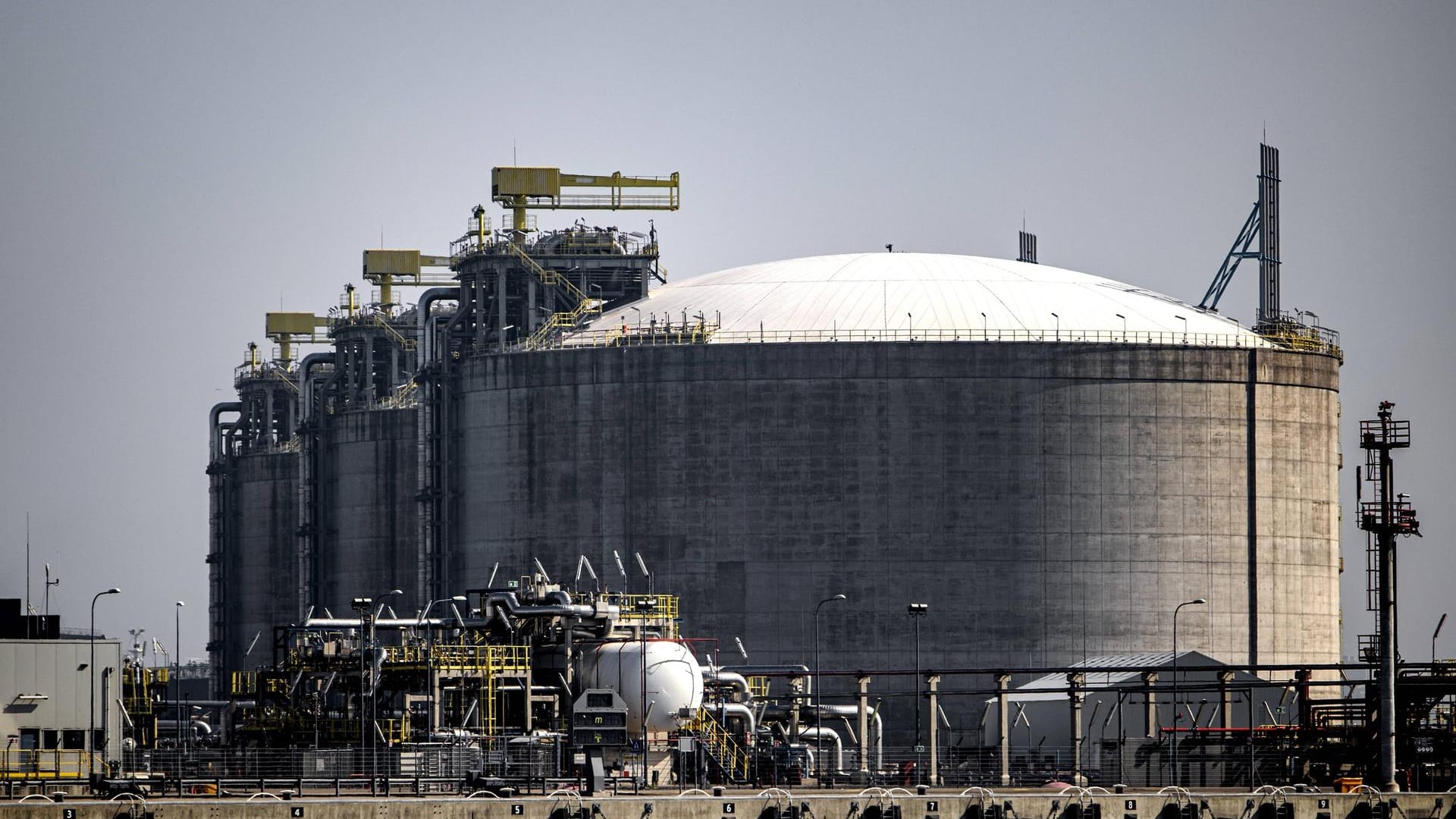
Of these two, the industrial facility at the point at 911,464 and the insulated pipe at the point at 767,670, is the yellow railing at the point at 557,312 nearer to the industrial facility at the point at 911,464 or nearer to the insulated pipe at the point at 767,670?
Result: the industrial facility at the point at 911,464

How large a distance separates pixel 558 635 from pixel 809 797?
20.0 metres

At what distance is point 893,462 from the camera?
374ft

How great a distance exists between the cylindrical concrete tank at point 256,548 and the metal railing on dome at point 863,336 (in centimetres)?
4545

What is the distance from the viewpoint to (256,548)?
16475cm

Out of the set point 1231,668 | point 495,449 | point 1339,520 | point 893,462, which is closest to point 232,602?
point 495,449

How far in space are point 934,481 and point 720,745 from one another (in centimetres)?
2804

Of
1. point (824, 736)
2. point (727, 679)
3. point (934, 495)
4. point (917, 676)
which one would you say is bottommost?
point (824, 736)

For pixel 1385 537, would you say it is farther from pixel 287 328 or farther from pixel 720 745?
pixel 287 328

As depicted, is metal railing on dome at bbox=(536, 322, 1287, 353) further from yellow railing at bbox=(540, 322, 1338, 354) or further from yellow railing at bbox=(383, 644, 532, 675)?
yellow railing at bbox=(383, 644, 532, 675)

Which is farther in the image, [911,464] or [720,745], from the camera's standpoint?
[911,464]

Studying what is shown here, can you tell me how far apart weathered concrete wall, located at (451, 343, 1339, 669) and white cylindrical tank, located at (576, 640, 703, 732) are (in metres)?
26.0

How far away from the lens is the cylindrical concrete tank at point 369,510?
13775 cm

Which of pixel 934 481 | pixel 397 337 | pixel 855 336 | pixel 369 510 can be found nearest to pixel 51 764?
pixel 934 481

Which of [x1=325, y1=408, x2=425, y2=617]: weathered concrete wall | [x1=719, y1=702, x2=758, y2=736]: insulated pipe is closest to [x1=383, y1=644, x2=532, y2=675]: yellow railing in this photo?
[x1=719, y1=702, x2=758, y2=736]: insulated pipe
